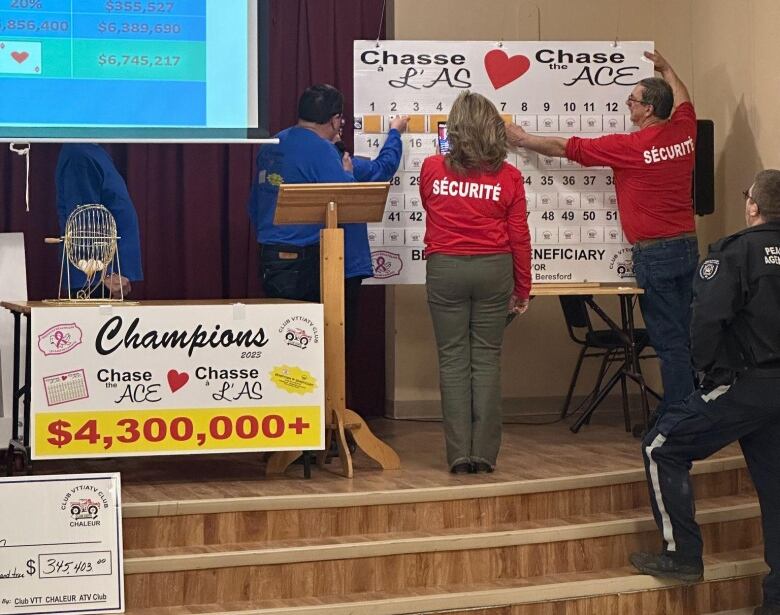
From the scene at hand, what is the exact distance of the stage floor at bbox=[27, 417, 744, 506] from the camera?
4246 millimetres

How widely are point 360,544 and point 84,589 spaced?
36.6 inches

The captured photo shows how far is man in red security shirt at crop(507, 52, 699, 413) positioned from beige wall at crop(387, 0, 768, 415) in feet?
2.73

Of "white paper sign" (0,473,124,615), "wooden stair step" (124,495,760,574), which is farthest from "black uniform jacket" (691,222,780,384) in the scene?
"white paper sign" (0,473,124,615)

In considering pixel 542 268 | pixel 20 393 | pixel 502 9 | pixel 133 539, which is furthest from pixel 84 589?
pixel 502 9

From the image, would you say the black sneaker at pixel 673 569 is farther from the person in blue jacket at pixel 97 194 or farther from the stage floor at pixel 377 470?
the person in blue jacket at pixel 97 194

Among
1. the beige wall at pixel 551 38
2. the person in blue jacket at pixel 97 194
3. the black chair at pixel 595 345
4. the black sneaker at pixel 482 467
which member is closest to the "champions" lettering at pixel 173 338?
the person in blue jacket at pixel 97 194

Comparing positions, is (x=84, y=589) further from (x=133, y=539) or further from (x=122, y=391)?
(x=122, y=391)

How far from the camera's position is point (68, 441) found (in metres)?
4.16

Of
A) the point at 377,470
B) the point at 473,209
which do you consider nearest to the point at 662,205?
the point at 473,209

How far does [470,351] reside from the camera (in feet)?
15.3

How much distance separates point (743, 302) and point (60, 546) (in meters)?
2.34

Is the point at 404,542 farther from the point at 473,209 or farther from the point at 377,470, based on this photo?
the point at 473,209

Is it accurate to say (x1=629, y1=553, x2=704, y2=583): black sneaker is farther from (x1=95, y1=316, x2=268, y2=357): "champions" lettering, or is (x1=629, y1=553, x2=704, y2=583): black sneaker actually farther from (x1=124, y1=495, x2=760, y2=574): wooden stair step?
(x1=95, y1=316, x2=268, y2=357): "champions" lettering

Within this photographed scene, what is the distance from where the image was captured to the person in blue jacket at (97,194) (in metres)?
4.73
